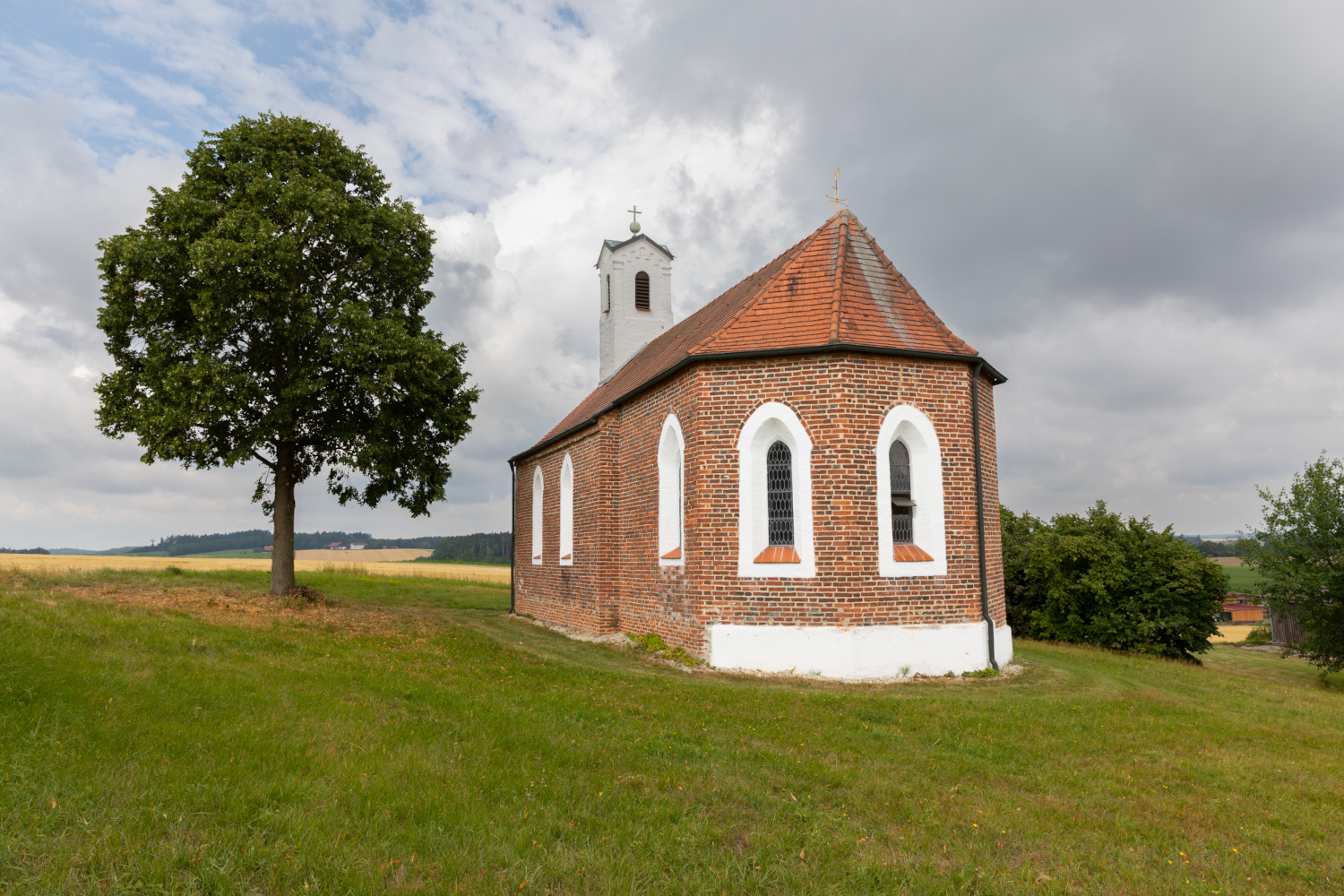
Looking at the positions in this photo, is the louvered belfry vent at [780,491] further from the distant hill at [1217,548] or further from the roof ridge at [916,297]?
the distant hill at [1217,548]

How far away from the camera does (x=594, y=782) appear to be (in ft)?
18.0

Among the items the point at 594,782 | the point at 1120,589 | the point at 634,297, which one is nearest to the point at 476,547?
the point at 634,297

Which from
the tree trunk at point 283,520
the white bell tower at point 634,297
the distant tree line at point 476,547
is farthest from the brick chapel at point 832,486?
the distant tree line at point 476,547

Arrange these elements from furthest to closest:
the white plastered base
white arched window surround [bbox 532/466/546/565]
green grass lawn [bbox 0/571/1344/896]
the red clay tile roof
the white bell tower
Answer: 1. the white bell tower
2. white arched window surround [bbox 532/466/546/565]
3. the red clay tile roof
4. the white plastered base
5. green grass lawn [bbox 0/571/1344/896]

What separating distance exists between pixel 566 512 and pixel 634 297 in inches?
347

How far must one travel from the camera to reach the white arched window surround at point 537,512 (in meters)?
21.2

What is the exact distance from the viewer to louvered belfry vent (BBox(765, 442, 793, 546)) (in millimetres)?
11906

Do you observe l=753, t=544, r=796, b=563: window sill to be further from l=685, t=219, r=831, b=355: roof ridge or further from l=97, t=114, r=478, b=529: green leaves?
l=97, t=114, r=478, b=529: green leaves

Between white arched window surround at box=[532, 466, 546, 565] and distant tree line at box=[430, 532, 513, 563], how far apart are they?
7421cm

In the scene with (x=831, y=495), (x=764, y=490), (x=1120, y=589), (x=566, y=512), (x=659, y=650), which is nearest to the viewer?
(x=831, y=495)

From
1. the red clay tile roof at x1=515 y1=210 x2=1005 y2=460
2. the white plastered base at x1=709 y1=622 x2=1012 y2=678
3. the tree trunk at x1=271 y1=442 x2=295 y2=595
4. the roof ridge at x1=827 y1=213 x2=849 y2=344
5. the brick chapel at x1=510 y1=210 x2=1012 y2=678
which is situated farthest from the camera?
the tree trunk at x1=271 y1=442 x2=295 y2=595

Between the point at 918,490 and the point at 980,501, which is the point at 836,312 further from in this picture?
the point at 980,501

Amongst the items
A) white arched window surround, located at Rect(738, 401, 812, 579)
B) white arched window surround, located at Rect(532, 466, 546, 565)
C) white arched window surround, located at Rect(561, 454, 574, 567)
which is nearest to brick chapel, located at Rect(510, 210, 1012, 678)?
white arched window surround, located at Rect(738, 401, 812, 579)

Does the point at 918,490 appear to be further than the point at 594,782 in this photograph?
Yes
